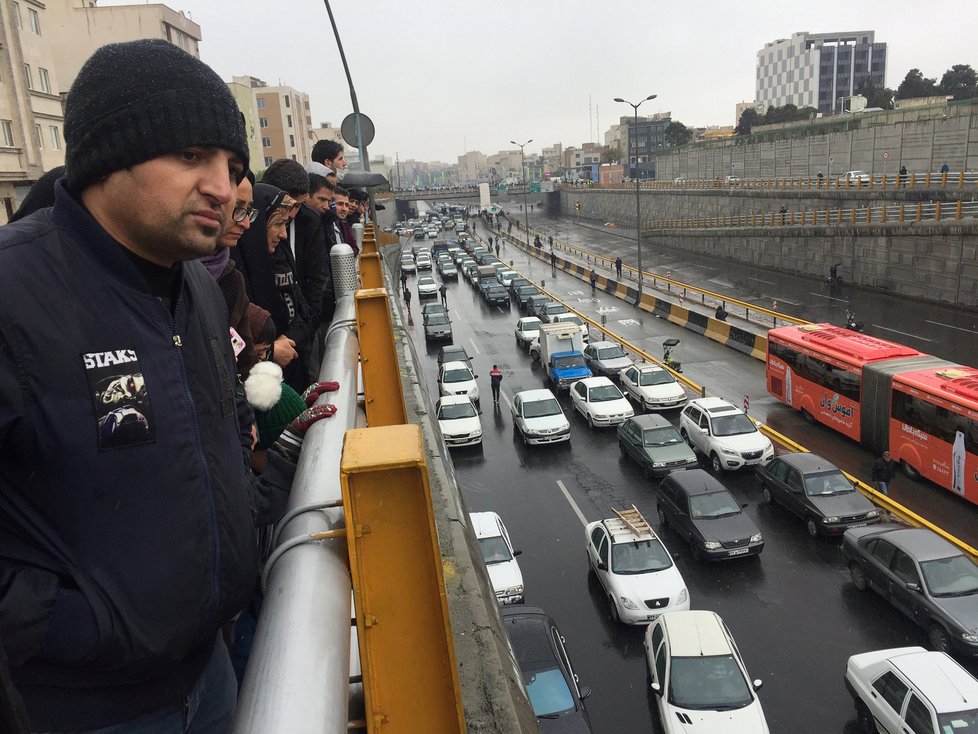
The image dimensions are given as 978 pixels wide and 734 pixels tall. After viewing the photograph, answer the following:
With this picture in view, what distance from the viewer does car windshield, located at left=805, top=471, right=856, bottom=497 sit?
14383 mm

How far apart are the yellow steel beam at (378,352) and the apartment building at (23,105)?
92.3ft

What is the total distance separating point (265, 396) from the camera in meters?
2.66

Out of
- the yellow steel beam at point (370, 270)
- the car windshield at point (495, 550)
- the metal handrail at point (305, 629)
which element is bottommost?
the car windshield at point (495, 550)

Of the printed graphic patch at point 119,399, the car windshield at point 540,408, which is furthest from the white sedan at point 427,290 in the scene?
the printed graphic patch at point 119,399

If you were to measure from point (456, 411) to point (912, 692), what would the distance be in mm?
13847

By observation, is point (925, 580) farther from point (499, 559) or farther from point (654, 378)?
→ point (654, 378)

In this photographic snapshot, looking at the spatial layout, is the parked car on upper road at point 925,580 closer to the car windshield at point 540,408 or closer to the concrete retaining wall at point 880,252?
the car windshield at point 540,408

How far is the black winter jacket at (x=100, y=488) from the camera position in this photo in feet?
4.15

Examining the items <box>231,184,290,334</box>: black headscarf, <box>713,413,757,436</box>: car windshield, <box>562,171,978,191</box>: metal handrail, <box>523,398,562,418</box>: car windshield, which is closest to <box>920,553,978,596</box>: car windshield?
<box>713,413,757,436</box>: car windshield

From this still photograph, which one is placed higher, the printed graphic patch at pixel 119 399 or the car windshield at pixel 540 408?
the printed graphic patch at pixel 119 399

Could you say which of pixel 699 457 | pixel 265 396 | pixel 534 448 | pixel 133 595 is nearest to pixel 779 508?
pixel 699 457

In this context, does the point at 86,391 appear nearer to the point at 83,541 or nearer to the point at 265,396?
the point at 83,541

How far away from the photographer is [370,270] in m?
7.81

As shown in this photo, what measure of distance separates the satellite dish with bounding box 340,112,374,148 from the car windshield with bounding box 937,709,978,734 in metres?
12.2
